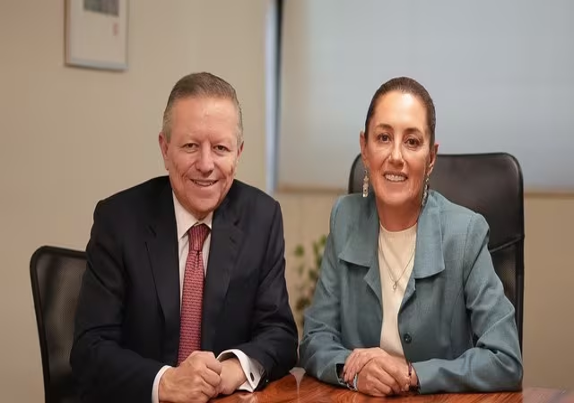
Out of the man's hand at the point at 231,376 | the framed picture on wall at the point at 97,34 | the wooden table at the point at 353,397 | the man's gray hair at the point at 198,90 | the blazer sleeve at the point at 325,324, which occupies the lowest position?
the wooden table at the point at 353,397

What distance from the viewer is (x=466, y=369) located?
6.06 ft

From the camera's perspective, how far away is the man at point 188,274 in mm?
1905

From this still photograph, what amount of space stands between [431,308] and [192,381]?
1.88 ft

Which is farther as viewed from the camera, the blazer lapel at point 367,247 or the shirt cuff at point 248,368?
the blazer lapel at point 367,247

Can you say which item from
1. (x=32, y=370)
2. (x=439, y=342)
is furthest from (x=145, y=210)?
(x=32, y=370)

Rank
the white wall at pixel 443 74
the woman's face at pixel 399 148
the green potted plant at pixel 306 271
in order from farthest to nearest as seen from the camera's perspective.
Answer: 1. the green potted plant at pixel 306 271
2. the white wall at pixel 443 74
3. the woman's face at pixel 399 148

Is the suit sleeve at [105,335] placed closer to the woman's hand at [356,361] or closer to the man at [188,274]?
the man at [188,274]

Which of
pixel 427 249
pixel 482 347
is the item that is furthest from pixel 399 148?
pixel 482 347

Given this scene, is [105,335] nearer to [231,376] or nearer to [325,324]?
[231,376]

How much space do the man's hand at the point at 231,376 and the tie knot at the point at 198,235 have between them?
272 mm

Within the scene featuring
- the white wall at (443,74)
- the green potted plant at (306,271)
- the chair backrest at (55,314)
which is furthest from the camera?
the green potted plant at (306,271)

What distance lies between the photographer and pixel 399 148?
1.97 metres

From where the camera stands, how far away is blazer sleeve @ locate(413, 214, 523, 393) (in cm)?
184

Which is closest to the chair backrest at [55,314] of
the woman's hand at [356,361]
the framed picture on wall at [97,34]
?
the woman's hand at [356,361]
